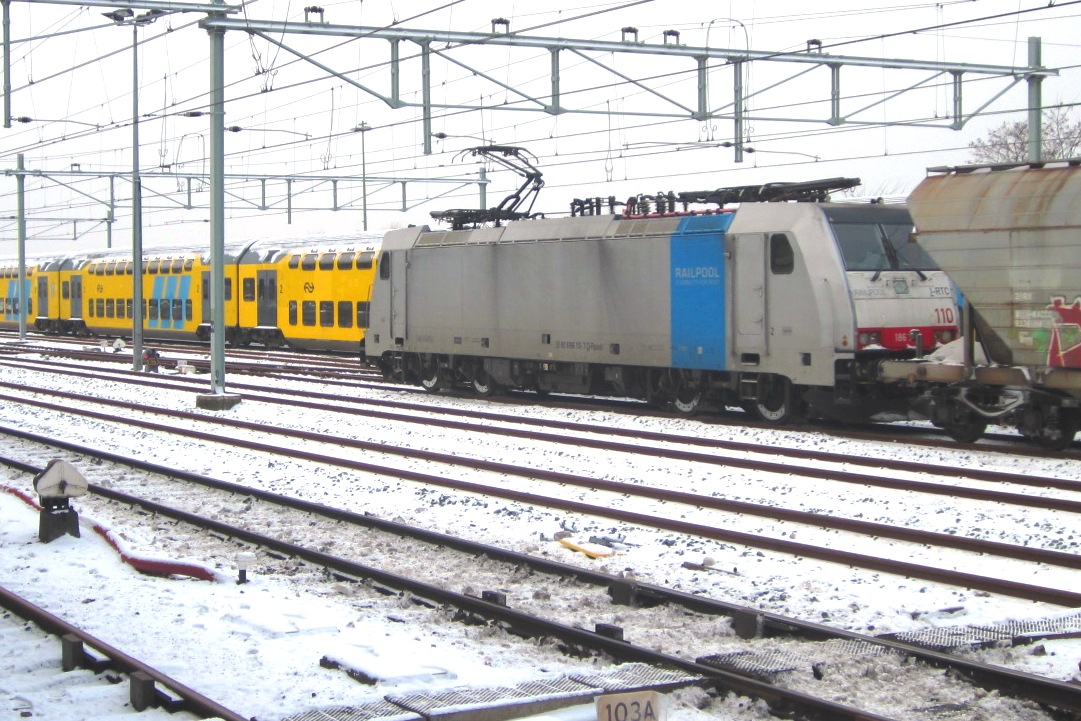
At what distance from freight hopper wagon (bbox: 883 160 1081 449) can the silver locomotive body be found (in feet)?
4.66

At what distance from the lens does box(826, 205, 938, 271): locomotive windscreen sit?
16109mm

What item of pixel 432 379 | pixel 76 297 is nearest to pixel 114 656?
pixel 432 379

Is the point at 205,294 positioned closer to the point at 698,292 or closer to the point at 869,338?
the point at 698,292

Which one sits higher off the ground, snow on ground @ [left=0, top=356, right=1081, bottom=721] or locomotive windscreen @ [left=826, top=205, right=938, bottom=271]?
locomotive windscreen @ [left=826, top=205, right=938, bottom=271]

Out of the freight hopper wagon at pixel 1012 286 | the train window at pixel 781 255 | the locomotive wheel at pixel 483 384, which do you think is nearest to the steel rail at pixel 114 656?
the freight hopper wagon at pixel 1012 286

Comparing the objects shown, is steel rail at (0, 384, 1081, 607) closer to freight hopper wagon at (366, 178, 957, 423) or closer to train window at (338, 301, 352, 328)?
freight hopper wagon at (366, 178, 957, 423)

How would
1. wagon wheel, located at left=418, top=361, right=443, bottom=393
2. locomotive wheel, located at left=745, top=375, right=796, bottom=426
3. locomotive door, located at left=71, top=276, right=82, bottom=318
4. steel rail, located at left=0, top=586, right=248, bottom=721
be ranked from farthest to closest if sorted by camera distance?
locomotive door, located at left=71, top=276, right=82, bottom=318, wagon wheel, located at left=418, top=361, right=443, bottom=393, locomotive wheel, located at left=745, top=375, right=796, bottom=426, steel rail, located at left=0, top=586, right=248, bottom=721

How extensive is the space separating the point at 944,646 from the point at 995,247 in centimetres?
826

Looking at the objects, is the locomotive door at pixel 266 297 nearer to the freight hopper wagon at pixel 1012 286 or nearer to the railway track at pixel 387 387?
the railway track at pixel 387 387

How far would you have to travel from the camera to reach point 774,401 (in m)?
17.2

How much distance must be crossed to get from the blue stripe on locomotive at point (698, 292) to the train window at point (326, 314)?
17.2m

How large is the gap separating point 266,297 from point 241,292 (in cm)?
153

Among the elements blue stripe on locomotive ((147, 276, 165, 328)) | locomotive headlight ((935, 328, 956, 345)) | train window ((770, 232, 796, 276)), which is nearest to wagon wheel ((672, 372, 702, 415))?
train window ((770, 232, 796, 276))

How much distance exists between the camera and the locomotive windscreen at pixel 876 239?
52.9 feet
